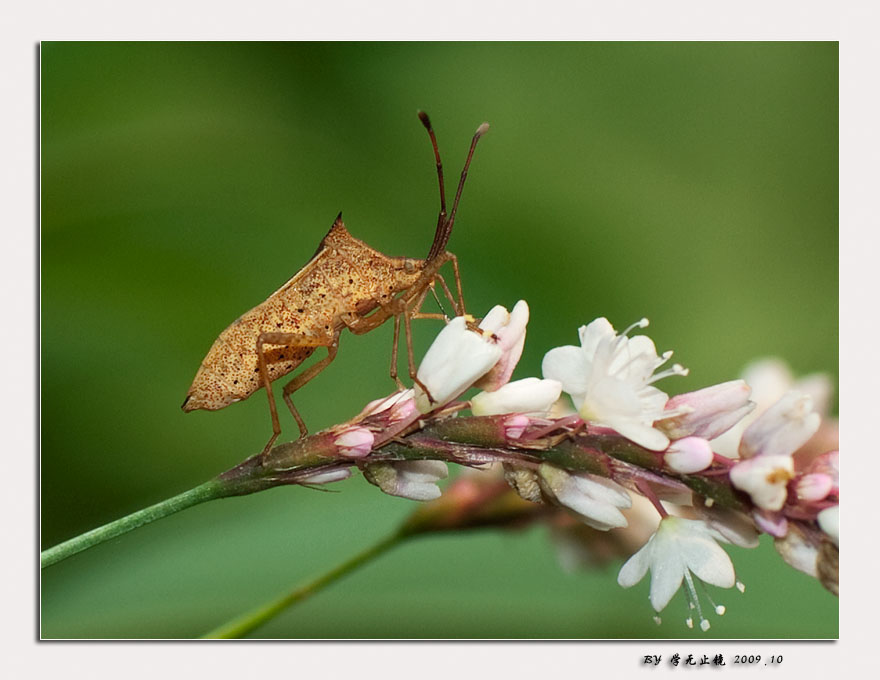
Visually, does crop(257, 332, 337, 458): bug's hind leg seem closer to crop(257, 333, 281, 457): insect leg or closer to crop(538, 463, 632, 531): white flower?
crop(257, 333, 281, 457): insect leg

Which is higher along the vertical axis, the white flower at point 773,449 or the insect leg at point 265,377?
the insect leg at point 265,377

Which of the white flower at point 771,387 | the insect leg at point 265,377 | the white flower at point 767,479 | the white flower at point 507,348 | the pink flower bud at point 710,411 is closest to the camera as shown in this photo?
the white flower at point 767,479

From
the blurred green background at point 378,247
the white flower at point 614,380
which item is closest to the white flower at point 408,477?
the white flower at point 614,380

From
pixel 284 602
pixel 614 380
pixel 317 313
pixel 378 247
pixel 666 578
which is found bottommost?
pixel 284 602

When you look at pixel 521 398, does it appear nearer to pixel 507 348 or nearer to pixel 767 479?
pixel 507 348

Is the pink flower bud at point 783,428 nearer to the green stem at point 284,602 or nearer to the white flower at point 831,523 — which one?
the white flower at point 831,523

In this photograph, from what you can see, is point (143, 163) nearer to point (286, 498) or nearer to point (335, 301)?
point (286, 498)

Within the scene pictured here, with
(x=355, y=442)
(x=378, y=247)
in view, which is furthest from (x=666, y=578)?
(x=378, y=247)
